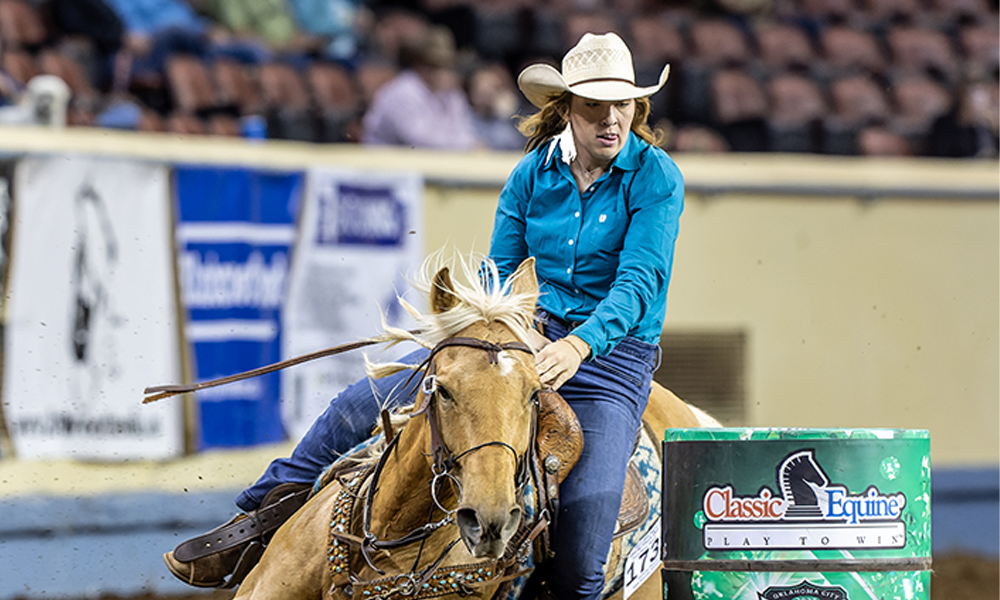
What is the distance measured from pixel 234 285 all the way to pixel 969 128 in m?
6.83

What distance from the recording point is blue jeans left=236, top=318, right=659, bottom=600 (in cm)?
351

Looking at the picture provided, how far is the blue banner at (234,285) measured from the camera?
7.00 meters

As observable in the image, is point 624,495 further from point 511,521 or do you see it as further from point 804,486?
point 511,521

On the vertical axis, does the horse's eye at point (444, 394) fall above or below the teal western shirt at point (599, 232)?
below

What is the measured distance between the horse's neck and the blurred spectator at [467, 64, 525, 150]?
631cm

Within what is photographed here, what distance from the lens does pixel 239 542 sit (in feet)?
12.7

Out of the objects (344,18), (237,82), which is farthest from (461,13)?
(237,82)

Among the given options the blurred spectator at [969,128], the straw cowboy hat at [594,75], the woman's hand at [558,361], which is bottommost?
the woman's hand at [558,361]

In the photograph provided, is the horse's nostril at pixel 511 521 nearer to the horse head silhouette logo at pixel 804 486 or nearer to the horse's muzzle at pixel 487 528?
the horse's muzzle at pixel 487 528

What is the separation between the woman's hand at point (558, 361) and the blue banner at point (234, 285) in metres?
4.14

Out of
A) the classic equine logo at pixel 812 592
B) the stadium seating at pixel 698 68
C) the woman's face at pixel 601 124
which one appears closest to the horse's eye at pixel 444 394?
the woman's face at pixel 601 124

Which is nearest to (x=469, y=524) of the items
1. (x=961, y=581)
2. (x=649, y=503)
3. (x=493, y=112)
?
(x=649, y=503)

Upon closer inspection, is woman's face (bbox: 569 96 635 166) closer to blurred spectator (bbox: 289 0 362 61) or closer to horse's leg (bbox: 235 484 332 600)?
horse's leg (bbox: 235 484 332 600)

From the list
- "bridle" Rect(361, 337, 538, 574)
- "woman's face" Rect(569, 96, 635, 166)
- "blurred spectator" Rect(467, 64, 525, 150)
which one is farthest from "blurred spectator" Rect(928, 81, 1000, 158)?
"bridle" Rect(361, 337, 538, 574)
